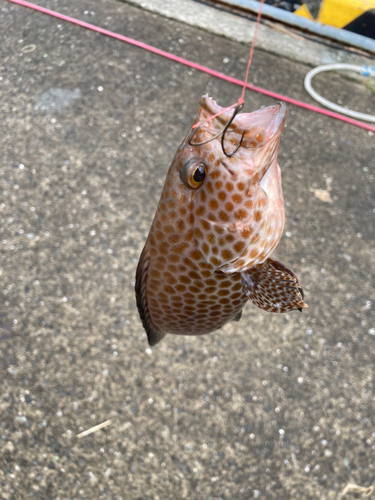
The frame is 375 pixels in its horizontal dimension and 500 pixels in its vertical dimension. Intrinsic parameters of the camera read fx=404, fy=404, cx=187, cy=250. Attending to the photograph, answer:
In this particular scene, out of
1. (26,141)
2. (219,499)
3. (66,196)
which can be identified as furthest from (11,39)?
(219,499)

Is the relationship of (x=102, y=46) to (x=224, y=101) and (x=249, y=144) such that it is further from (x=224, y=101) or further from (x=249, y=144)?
(x=249, y=144)

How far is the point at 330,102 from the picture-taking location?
10.1 ft

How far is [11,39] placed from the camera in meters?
3.08

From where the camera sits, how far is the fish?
0.91m

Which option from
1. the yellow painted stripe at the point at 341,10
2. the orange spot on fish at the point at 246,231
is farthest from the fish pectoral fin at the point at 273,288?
the yellow painted stripe at the point at 341,10

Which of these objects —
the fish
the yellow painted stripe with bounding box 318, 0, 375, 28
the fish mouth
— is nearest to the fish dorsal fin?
the fish

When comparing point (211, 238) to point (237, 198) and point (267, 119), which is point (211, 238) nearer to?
point (237, 198)

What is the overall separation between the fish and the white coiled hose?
7.73 feet

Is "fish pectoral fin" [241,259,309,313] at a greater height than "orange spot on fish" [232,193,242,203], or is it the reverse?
"orange spot on fish" [232,193,242,203]

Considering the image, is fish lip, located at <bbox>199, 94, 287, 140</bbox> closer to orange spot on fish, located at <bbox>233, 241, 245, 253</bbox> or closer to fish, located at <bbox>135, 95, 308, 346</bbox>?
fish, located at <bbox>135, 95, 308, 346</bbox>

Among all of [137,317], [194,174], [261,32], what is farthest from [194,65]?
[194,174]

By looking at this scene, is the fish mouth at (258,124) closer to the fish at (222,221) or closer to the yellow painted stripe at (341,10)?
the fish at (222,221)

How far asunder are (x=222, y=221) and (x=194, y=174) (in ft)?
0.42

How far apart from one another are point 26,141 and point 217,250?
2096 millimetres
